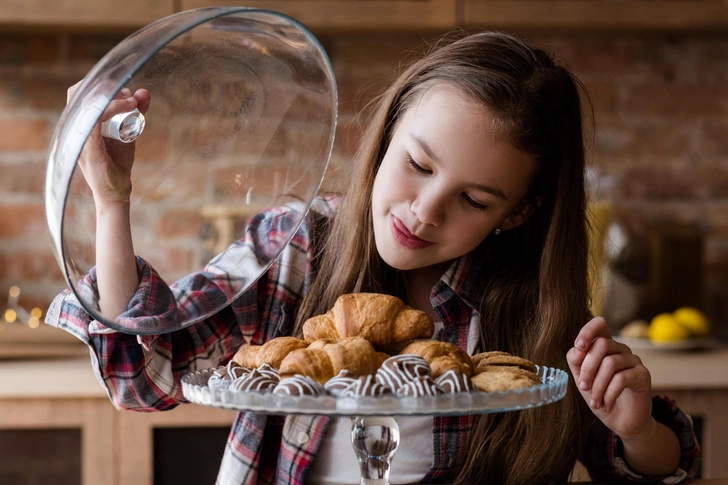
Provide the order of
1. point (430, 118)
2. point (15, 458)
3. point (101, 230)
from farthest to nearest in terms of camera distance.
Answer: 1. point (15, 458)
2. point (430, 118)
3. point (101, 230)

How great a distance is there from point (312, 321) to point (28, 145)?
1512mm

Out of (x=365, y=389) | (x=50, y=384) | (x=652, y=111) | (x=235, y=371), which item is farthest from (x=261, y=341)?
(x=652, y=111)

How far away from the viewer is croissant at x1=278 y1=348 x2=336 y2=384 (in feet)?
2.20

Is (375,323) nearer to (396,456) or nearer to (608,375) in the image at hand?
(608,375)

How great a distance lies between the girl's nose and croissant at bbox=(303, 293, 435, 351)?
0.36 ft

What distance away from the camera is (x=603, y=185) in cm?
208

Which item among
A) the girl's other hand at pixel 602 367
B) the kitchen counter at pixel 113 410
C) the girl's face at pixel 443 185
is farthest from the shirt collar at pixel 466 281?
the kitchen counter at pixel 113 410

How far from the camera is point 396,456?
3.60ft

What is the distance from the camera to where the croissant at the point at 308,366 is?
0.67 meters

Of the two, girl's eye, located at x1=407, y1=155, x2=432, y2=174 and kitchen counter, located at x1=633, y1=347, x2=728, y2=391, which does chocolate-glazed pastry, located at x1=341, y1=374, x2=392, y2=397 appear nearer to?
girl's eye, located at x1=407, y1=155, x2=432, y2=174

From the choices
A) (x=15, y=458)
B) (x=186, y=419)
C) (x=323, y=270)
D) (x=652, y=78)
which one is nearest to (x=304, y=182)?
(x=323, y=270)

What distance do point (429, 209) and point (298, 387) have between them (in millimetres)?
311

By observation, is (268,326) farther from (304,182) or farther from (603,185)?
(603,185)

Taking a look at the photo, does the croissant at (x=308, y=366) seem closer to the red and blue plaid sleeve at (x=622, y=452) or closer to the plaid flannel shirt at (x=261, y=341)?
the plaid flannel shirt at (x=261, y=341)
